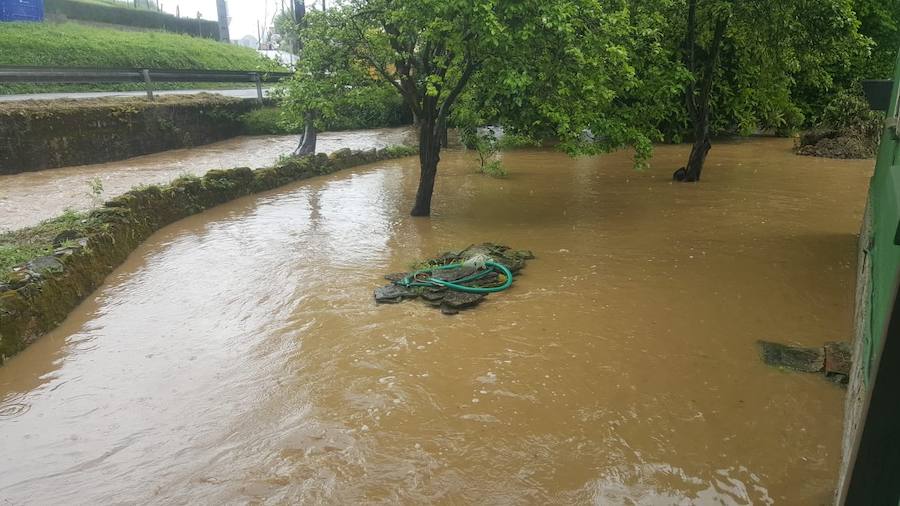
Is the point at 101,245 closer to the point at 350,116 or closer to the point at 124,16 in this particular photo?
the point at 350,116

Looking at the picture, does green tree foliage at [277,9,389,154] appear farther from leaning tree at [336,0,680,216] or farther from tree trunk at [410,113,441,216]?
tree trunk at [410,113,441,216]

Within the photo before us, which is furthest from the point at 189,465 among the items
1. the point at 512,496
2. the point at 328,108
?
the point at 328,108

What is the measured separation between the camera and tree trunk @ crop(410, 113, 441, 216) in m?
9.99

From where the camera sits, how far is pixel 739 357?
5020 millimetres

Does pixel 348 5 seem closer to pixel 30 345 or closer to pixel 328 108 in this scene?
pixel 328 108

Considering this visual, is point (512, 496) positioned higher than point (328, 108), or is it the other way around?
point (328, 108)

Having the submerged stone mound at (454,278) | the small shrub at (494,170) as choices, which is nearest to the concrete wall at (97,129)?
the small shrub at (494,170)

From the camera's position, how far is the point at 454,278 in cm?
675

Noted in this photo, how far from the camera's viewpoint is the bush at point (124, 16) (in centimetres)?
2619

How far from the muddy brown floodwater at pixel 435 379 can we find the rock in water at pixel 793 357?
0.13 metres

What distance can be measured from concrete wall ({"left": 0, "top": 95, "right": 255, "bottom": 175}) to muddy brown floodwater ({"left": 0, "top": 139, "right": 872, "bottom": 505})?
210 inches

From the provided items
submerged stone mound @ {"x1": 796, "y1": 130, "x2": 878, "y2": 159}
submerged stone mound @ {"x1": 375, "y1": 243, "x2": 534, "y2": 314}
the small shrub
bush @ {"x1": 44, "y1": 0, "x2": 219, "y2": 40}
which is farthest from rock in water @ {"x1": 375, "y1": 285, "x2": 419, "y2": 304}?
bush @ {"x1": 44, "y1": 0, "x2": 219, "y2": 40}

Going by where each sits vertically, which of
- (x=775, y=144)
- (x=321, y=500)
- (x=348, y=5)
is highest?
(x=348, y=5)

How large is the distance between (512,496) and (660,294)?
3.67 metres
